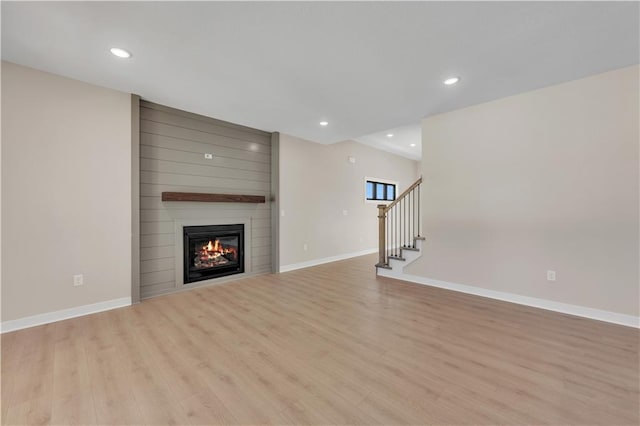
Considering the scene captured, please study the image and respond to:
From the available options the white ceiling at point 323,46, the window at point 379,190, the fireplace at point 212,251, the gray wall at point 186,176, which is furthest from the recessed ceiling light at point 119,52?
the window at point 379,190

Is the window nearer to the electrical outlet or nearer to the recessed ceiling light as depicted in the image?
the recessed ceiling light

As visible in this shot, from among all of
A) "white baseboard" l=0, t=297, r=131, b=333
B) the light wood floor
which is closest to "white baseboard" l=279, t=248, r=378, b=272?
the light wood floor

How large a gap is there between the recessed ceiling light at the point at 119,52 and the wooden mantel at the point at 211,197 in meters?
1.73

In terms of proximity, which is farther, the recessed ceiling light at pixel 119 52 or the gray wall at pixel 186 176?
the gray wall at pixel 186 176

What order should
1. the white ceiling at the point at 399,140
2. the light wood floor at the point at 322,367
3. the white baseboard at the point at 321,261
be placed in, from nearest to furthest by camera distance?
the light wood floor at the point at 322,367, the white baseboard at the point at 321,261, the white ceiling at the point at 399,140

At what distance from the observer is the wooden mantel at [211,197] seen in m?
3.73

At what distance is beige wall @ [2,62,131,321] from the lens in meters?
2.63

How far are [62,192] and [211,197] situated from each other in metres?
1.68

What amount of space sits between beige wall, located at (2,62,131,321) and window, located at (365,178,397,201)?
5525mm

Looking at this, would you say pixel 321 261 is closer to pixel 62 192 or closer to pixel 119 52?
pixel 62 192

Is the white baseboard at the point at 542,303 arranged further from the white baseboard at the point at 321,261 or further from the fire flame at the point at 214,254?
the fire flame at the point at 214,254

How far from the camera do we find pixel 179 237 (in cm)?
391

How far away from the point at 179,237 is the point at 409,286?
364 centimetres

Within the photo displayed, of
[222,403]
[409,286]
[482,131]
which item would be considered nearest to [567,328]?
[409,286]
